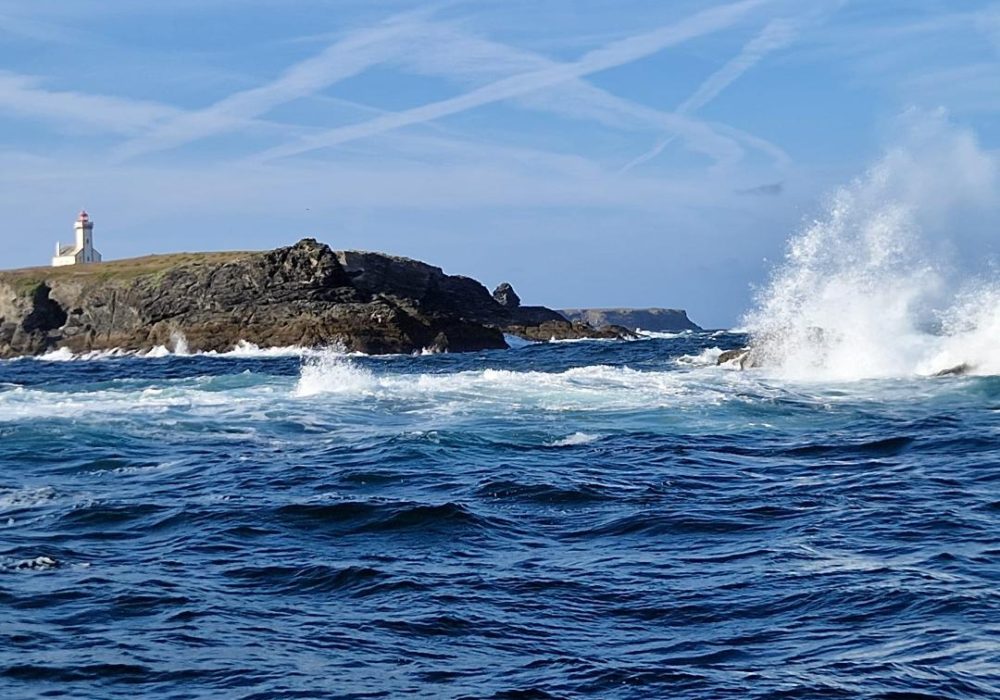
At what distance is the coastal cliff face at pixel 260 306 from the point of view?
6725 cm

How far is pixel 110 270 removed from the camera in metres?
88.4

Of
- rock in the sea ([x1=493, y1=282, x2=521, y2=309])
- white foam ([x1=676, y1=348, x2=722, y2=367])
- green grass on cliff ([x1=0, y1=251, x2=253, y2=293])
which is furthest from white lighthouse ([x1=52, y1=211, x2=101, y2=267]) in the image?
white foam ([x1=676, y1=348, x2=722, y2=367])

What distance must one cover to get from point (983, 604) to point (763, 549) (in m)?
2.48

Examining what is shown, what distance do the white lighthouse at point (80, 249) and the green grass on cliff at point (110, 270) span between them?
10.5m

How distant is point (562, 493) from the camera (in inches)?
557

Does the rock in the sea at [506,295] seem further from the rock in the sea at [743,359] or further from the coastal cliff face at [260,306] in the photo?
the rock in the sea at [743,359]

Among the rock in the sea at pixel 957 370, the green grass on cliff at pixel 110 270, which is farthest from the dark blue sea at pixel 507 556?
the green grass on cliff at pixel 110 270

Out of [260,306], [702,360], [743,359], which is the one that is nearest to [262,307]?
[260,306]

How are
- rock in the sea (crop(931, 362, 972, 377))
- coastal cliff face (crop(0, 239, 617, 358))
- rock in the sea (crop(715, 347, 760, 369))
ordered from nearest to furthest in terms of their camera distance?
1. rock in the sea (crop(931, 362, 972, 377))
2. rock in the sea (crop(715, 347, 760, 369))
3. coastal cliff face (crop(0, 239, 617, 358))

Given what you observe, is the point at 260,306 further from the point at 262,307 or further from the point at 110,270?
the point at 110,270

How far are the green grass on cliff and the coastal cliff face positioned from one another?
0.47ft

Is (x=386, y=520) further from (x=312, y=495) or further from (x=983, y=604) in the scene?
(x=983, y=604)

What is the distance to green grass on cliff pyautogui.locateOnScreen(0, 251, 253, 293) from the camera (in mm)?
84938

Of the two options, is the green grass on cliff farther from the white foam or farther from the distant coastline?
the white foam
